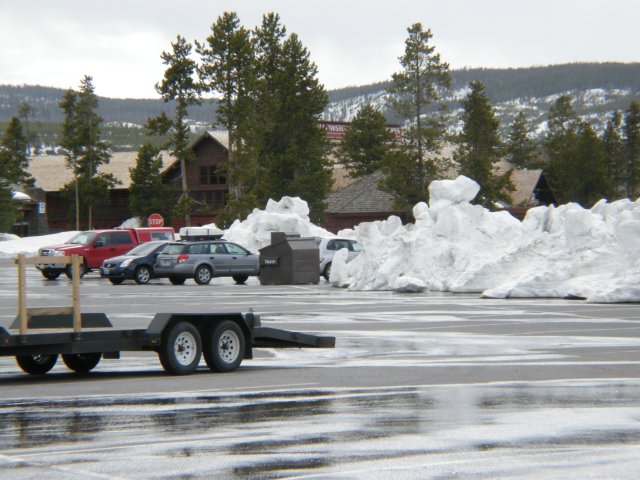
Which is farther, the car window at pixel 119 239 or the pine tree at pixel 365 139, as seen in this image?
the pine tree at pixel 365 139

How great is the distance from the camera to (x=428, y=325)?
20.0 metres

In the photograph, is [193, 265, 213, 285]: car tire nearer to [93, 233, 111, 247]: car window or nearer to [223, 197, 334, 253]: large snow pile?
[93, 233, 111, 247]: car window

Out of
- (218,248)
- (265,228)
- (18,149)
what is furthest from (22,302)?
(18,149)

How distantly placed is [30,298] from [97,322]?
17.9 m

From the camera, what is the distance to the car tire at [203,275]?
39312 mm

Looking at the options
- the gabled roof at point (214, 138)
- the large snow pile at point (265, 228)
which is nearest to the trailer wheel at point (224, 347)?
the large snow pile at point (265, 228)

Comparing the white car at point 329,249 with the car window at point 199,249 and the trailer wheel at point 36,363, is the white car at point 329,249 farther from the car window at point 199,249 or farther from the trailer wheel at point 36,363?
the trailer wheel at point 36,363

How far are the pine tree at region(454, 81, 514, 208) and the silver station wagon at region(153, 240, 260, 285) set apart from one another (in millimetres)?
33138

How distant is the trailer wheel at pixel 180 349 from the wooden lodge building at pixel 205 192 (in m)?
62.6

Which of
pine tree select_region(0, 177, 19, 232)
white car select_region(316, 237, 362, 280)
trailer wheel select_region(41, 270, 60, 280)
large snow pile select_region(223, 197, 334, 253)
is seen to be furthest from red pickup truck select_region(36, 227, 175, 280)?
pine tree select_region(0, 177, 19, 232)

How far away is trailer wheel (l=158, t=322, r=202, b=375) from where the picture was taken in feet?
41.6

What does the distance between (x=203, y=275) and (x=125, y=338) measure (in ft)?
89.3

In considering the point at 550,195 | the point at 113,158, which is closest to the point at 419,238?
the point at 550,195

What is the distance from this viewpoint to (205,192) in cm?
10312
